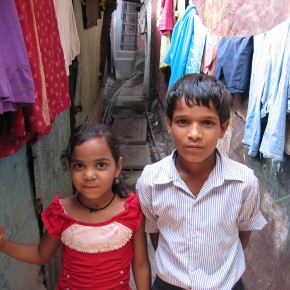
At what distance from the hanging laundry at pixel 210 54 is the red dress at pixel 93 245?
109 inches

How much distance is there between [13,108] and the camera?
1202 mm

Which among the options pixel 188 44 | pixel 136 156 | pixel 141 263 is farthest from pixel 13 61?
pixel 136 156

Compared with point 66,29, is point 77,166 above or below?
below

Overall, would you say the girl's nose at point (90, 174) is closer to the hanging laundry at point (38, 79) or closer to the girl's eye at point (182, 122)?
the hanging laundry at point (38, 79)

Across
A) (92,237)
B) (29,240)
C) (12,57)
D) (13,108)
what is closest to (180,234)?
(92,237)

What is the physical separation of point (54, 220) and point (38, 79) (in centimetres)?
68

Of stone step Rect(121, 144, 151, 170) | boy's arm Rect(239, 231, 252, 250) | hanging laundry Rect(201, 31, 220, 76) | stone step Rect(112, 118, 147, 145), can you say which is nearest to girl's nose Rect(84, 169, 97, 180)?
boy's arm Rect(239, 231, 252, 250)

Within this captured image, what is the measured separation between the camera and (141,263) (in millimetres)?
1603

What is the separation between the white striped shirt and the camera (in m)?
1.44

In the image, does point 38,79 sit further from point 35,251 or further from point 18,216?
point 18,216

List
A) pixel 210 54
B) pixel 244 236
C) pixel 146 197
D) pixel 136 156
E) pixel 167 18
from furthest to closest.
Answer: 1. pixel 136 156
2. pixel 167 18
3. pixel 210 54
4. pixel 244 236
5. pixel 146 197

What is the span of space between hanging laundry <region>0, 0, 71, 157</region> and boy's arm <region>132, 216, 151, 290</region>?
698mm

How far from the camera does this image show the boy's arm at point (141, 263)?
1.58 metres

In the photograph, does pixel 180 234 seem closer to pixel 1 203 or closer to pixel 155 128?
pixel 1 203
